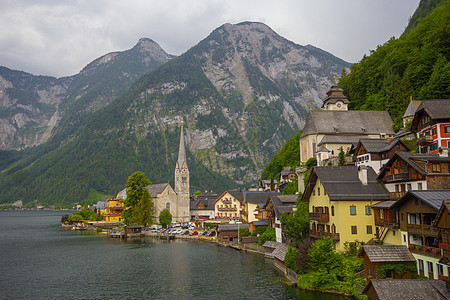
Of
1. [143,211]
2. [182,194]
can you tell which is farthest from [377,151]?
[182,194]

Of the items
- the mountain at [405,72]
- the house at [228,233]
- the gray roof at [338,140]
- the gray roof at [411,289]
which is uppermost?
the mountain at [405,72]

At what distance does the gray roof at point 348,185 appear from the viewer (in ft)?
131

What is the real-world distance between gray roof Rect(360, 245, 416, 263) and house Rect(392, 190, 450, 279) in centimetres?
56

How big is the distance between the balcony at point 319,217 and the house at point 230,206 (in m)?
65.1

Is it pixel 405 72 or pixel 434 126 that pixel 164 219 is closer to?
pixel 405 72

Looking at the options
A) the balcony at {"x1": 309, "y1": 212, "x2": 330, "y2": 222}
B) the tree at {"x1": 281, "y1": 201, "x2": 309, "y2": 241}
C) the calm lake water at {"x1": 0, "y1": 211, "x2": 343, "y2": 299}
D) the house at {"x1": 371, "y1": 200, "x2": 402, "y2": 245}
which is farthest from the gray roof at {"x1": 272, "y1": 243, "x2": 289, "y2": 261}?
the house at {"x1": 371, "y1": 200, "x2": 402, "y2": 245}

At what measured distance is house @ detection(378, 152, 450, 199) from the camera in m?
34.6

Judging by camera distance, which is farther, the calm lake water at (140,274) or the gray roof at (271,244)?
the gray roof at (271,244)

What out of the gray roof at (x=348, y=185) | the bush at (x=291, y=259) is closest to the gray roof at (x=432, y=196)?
the gray roof at (x=348, y=185)

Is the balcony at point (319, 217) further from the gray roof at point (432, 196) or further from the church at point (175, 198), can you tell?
the church at point (175, 198)

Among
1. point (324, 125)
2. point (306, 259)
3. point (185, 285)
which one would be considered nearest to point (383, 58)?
point (324, 125)

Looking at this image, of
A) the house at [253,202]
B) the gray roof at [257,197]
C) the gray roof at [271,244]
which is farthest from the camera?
the gray roof at [257,197]

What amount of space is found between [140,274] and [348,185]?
99.6ft

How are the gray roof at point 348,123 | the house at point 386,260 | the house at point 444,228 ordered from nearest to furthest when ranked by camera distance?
the house at point 444,228 → the house at point 386,260 → the gray roof at point 348,123
